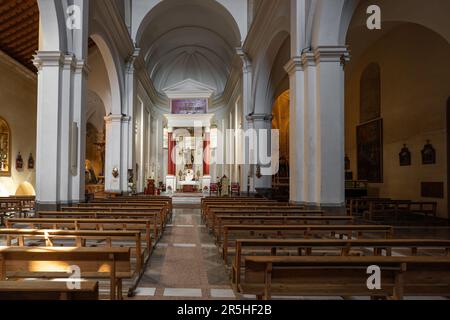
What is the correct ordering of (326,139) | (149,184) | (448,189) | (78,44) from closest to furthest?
(326,139)
(78,44)
(448,189)
(149,184)

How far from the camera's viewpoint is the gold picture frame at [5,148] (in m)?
14.6

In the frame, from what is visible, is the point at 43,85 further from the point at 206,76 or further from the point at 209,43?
the point at 206,76

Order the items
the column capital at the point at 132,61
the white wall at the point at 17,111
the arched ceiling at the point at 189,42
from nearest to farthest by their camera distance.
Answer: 1. the white wall at the point at 17,111
2. the column capital at the point at 132,61
3. the arched ceiling at the point at 189,42

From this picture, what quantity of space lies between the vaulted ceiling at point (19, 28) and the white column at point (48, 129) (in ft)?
13.7

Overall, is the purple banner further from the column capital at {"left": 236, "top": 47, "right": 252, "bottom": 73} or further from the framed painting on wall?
the framed painting on wall

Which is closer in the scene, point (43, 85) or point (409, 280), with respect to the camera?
point (409, 280)

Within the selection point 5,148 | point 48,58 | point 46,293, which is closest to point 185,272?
point 46,293

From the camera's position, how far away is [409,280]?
9.05 feet

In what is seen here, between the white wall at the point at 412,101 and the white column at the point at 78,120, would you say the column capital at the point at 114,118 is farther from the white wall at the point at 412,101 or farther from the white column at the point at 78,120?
the white wall at the point at 412,101

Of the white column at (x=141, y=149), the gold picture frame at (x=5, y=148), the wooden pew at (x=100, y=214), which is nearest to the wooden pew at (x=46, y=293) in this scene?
the wooden pew at (x=100, y=214)

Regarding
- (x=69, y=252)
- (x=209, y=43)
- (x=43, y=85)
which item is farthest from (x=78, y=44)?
(x=209, y=43)

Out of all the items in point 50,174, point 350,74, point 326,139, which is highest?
point 350,74

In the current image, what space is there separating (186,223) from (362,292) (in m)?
6.96
